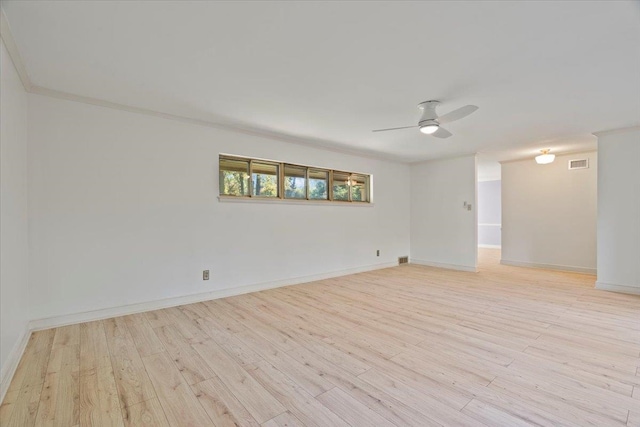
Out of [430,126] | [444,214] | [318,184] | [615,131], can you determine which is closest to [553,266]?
[444,214]

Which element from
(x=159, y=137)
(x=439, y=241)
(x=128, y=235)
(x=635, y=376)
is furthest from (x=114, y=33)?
(x=439, y=241)

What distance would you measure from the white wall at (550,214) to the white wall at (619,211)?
1.35 meters

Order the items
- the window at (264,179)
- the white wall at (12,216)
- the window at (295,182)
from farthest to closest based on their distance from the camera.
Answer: the window at (295,182) < the window at (264,179) < the white wall at (12,216)

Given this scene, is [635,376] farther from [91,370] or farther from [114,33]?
[114,33]

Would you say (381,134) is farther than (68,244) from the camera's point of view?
Yes

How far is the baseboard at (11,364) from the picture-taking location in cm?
183

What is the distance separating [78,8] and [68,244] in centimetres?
232

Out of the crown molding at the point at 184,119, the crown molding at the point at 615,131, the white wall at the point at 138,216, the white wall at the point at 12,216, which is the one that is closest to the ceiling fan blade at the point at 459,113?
the crown molding at the point at 184,119

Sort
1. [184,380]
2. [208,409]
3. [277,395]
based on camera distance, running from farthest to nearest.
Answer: [184,380] < [277,395] < [208,409]

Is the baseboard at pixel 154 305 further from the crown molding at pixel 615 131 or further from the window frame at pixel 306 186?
the crown molding at pixel 615 131

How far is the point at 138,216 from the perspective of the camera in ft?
11.0

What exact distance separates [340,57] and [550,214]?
619 centimetres

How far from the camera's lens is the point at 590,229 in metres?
5.50

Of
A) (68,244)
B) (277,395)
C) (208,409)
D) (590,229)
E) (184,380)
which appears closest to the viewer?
(208,409)
